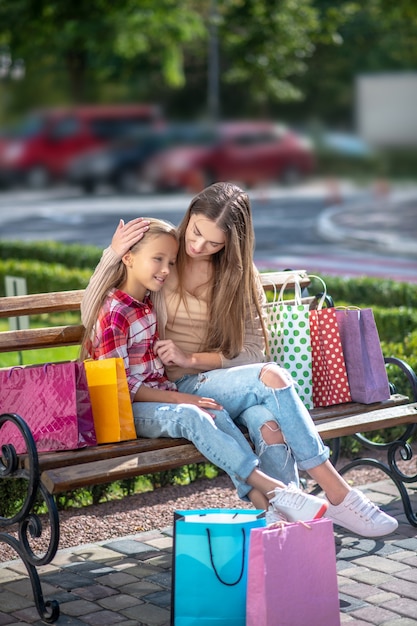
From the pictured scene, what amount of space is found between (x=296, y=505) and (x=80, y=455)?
31.2 inches

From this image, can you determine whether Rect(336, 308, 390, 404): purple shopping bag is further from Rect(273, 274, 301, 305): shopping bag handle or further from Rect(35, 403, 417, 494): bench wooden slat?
Rect(35, 403, 417, 494): bench wooden slat

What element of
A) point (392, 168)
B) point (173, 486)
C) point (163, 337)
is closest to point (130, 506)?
point (173, 486)

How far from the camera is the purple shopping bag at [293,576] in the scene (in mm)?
3654

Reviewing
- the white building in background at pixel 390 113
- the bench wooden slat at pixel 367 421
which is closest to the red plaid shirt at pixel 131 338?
the bench wooden slat at pixel 367 421

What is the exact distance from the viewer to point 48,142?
30141mm

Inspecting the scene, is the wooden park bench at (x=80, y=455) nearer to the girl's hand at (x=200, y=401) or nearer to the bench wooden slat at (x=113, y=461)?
the bench wooden slat at (x=113, y=461)

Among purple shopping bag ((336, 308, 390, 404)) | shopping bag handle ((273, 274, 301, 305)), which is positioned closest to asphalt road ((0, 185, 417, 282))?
shopping bag handle ((273, 274, 301, 305))

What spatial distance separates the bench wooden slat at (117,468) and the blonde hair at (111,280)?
526 millimetres

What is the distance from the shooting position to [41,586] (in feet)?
14.1

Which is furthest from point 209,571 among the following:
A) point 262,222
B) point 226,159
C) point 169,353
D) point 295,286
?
point 226,159

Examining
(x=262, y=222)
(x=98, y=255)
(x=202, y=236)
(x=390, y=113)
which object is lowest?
(x=262, y=222)

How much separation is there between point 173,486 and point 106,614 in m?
1.52

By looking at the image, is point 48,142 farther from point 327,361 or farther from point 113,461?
point 113,461

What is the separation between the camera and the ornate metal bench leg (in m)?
4.00
